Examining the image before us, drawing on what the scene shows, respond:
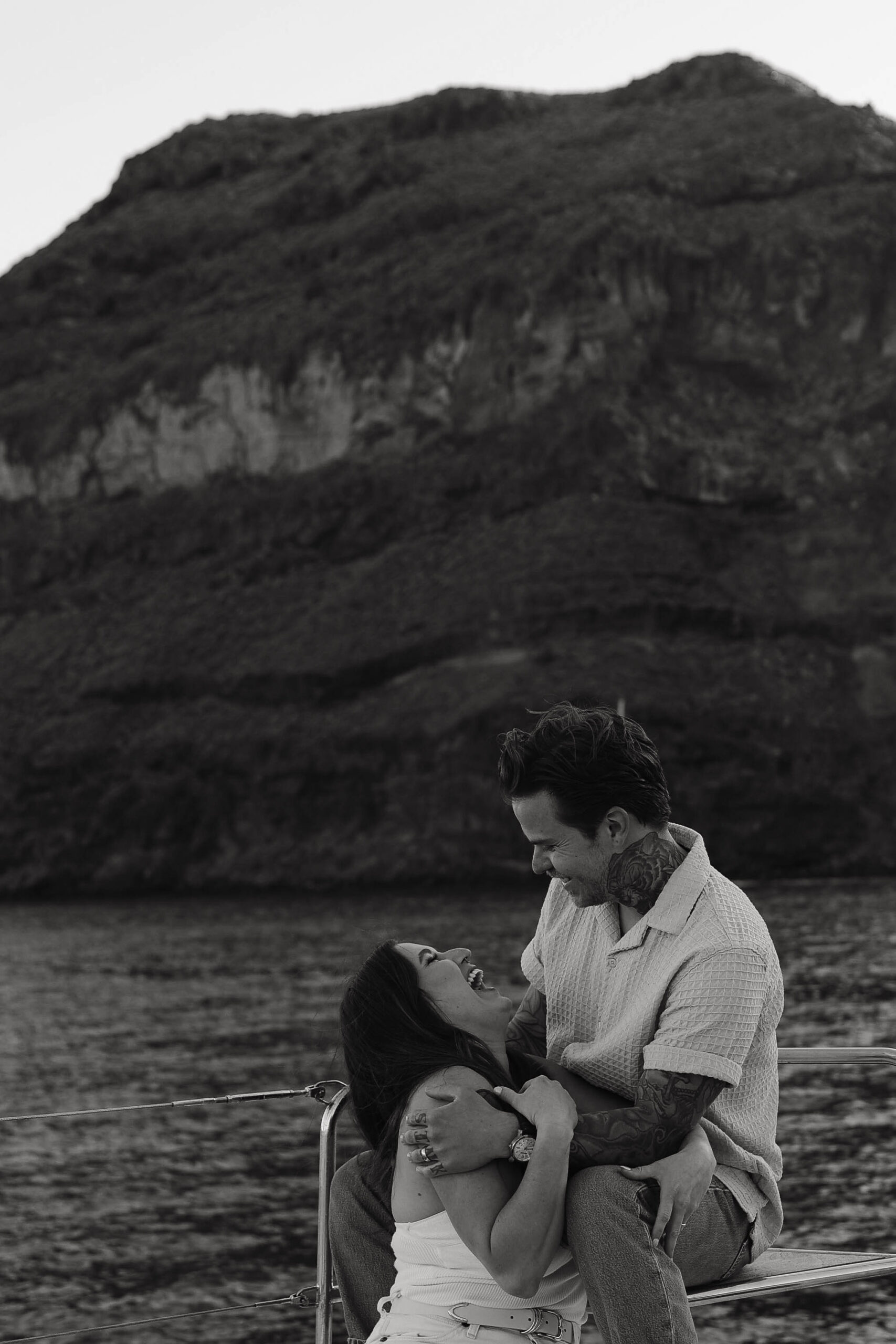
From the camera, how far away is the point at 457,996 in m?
3.90

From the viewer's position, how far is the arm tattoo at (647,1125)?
3.68 metres

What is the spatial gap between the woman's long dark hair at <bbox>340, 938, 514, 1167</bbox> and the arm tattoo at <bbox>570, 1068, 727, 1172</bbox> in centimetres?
24

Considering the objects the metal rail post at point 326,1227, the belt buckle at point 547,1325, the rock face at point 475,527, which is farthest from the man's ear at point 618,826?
the rock face at point 475,527

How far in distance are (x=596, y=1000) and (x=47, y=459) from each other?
153m

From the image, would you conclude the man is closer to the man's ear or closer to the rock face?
the man's ear

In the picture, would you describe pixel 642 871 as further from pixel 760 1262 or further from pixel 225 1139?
pixel 225 1139

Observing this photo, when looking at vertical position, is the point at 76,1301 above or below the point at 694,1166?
below

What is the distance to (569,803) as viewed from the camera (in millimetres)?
4035

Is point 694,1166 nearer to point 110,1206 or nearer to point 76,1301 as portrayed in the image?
point 76,1301

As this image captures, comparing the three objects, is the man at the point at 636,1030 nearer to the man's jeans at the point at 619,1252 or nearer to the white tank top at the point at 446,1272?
the man's jeans at the point at 619,1252

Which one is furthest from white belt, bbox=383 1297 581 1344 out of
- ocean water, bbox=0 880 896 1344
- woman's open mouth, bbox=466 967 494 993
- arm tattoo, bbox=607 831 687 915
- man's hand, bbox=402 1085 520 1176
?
arm tattoo, bbox=607 831 687 915

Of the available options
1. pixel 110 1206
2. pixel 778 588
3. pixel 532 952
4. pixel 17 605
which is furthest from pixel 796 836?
pixel 532 952

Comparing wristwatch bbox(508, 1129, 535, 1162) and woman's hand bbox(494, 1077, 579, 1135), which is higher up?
woman's hand bbox(494, 1077, 579, 1135)

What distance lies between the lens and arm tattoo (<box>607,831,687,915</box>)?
405cm
